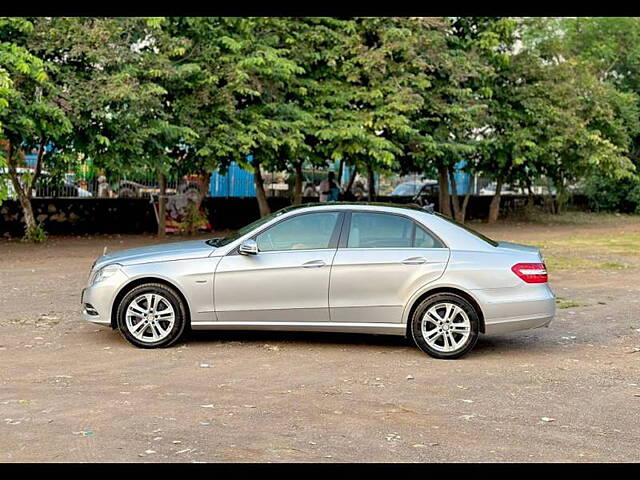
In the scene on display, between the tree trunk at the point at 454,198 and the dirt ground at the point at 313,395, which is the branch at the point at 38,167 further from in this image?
the tree trunk at the point at 454,198

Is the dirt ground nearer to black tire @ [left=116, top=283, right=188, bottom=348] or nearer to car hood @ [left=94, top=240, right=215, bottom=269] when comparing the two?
black tire @ [left=116, top=283, right=188, bottom=348]

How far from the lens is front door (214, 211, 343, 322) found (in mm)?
9500

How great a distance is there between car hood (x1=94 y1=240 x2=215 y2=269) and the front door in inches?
13.3

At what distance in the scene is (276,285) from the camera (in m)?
9.50

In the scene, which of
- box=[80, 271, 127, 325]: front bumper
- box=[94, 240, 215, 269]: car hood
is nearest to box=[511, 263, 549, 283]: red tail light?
box=[94, 240, 215, 269]: car hood

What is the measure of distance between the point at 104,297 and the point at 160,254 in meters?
0.71

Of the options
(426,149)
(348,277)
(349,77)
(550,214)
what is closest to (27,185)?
(349,77)

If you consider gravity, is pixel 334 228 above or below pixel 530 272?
above

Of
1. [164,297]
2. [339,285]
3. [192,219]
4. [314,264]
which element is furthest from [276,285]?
[192,219]

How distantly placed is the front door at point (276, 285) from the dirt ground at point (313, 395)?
1.31 feet

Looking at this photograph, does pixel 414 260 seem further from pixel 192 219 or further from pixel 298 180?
pixel 298 180

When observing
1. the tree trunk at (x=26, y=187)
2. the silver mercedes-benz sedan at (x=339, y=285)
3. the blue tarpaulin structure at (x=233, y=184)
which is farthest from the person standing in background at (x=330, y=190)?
the silver mercedes-benz sedan at (x=339, y=285)

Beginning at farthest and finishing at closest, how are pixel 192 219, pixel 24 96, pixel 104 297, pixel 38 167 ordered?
pixel 192 219 < pixel 38 167 < pixel 24 96 < pixel 104 297

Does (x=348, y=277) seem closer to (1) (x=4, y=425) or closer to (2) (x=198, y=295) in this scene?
(2) (x=198, y=295)
